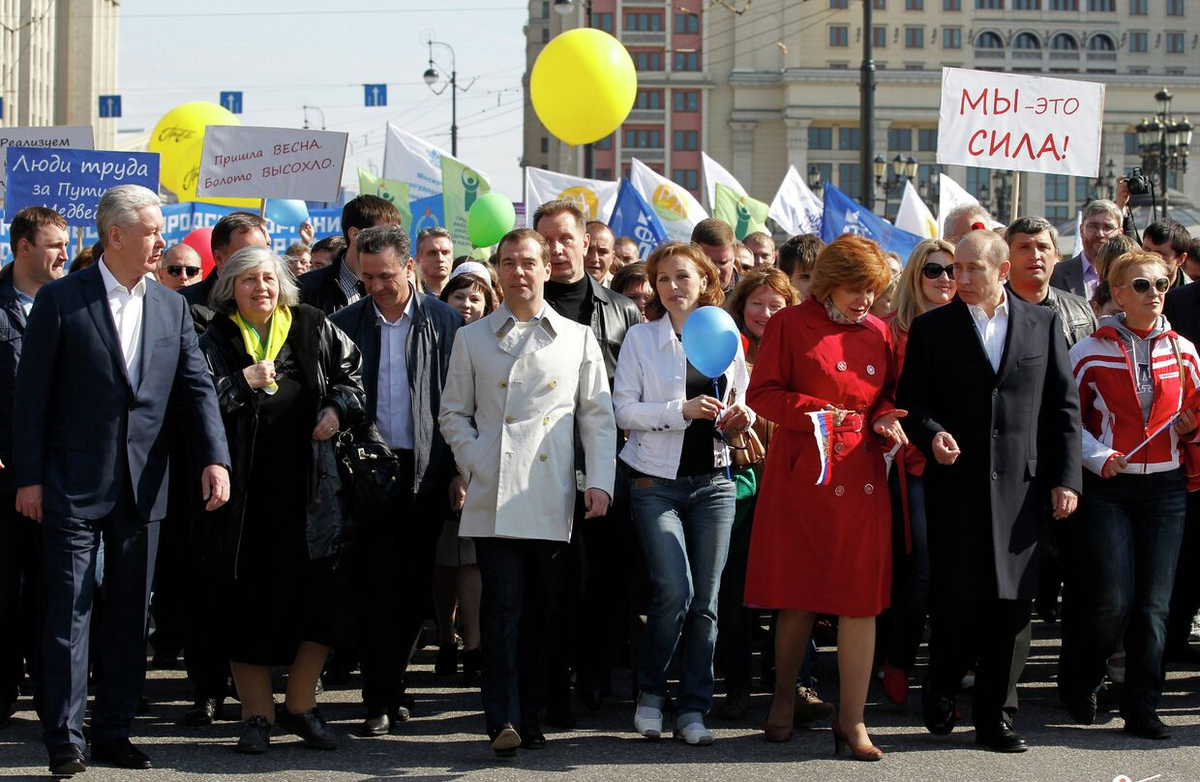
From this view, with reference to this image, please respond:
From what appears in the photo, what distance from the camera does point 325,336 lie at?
21.5 feet

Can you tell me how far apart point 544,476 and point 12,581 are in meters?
2.44

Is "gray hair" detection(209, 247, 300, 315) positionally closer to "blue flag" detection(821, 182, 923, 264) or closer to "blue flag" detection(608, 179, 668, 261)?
"blue flag" detection(608, 179, 668, 261)

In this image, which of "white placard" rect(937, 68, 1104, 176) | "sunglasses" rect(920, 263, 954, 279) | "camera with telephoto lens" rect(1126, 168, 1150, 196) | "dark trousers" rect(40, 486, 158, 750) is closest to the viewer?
"dark trousers" rect(40, 486, 158, 750)

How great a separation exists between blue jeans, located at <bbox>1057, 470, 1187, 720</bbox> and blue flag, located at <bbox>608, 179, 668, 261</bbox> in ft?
31.4

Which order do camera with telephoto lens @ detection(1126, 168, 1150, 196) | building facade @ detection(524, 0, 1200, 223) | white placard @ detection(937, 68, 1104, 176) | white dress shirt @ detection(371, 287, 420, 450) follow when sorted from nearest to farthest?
white dress shirt @ detection(371, 287, 420, 450)
camera with telephoto lens @ detection(1126, 168, 1150, 196)
white placard @ detection(937, 68, 1104, 176)
building facade @ detection(524, 0, 1200, 223)

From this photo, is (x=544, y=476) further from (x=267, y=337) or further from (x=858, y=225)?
(x=858, y=225)

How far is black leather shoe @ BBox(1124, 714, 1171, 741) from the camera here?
659 centimetres

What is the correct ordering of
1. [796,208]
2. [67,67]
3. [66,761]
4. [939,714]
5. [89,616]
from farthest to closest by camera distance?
[67,67] → [796,208] → [939,714] → [89,616] → [66,761]

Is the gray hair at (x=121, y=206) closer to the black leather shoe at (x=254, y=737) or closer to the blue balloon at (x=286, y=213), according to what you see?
the black leather shoe at (x=254, y=737)

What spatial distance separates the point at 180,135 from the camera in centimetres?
1880

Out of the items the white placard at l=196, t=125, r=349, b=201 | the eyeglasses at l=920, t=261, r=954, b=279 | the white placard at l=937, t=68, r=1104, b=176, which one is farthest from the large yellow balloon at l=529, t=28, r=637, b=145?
the eyeglasses at l=920, t=261, r=954, b=279

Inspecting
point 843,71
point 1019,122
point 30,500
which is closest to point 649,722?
point 30,500

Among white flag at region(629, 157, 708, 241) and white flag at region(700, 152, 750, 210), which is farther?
white flag at region(700, 152, 750, 210)

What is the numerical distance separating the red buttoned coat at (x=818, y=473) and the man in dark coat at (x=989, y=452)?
0.24 m
